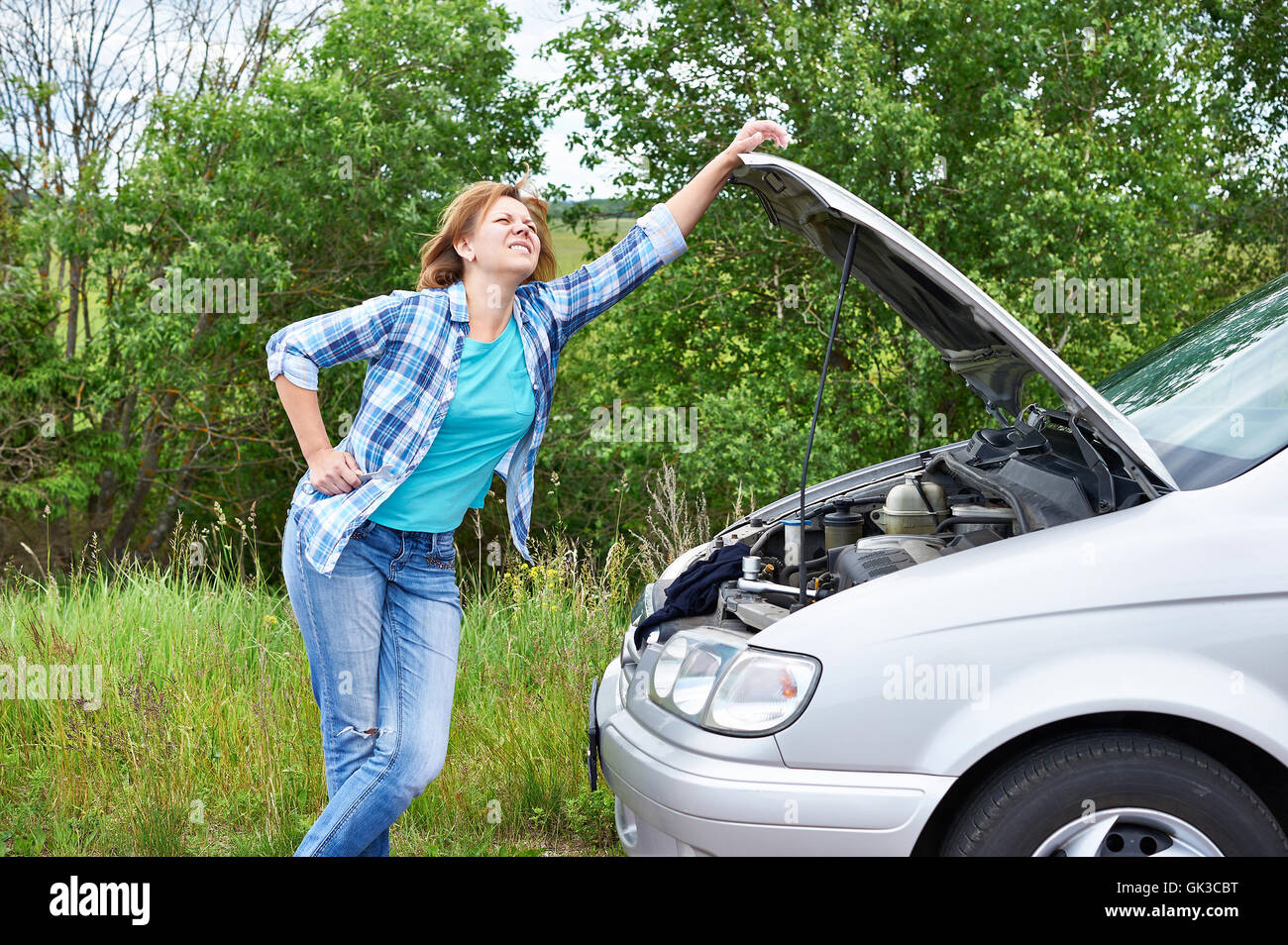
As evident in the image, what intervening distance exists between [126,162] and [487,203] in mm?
12467

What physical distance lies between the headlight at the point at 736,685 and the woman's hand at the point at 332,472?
0.97 meters

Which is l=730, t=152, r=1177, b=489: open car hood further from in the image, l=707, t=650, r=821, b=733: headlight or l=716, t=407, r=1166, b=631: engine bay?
l=707, t=650, r=821, b=733: headlight

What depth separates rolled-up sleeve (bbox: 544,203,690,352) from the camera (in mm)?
3344

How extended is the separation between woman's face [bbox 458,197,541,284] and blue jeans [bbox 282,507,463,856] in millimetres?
764

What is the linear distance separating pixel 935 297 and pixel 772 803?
1.60 meters

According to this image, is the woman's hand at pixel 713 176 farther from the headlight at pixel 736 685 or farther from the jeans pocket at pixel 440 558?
the headlight at pixel 736 685

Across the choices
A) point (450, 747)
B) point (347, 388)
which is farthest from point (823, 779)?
point (347, 388)

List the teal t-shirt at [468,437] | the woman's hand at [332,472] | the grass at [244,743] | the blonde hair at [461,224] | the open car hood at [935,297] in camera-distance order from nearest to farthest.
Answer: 1. the open car hood at [935,297]
2. the woman's hand at [332,472]
3. the teal t-shirt at [468,437]
4. the blonde hair at [461,224]
5. the grass at [244,743]

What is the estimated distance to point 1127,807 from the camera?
229 centimetres

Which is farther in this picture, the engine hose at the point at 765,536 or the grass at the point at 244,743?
the grass at the point at 244,743

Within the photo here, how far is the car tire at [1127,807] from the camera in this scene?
89.8 inches

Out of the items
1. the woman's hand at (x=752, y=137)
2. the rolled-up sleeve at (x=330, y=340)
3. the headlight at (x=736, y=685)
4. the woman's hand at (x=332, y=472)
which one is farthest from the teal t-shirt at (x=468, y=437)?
the woman's hand at (x=752, y=137)
